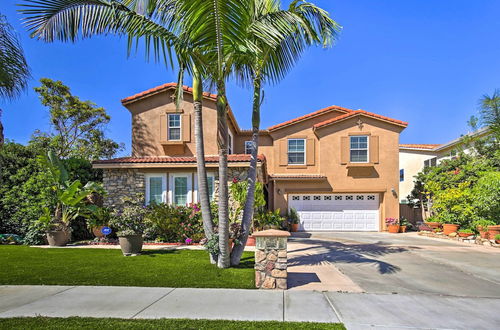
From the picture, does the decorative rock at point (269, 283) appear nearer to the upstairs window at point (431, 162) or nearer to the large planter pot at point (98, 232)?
the large planter pot at point (98, 232)

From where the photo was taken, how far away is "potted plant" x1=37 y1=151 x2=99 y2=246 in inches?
446

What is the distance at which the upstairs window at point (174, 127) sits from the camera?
50.8 feet

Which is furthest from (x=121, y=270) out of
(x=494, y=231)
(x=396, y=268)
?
(x=494, y=231)

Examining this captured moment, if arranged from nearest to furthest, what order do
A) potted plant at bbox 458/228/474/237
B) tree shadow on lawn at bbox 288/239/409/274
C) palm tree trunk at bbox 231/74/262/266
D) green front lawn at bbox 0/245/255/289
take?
green front lawn at bbox 0/245/255/289 < palm tree trunk at bbox 231/74/262/266 < tree shadow on lawn at bbox 288/239/409/274 < potted plant at bbox 458/228/474/237

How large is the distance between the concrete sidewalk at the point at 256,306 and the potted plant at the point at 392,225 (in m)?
12.1

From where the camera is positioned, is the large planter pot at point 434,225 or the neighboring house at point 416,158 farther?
the neighboring house at point 416,158

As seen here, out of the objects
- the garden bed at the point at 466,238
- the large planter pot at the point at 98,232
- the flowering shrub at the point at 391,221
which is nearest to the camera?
the large planter pot at the point at 98,232

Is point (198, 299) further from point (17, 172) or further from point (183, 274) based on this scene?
point (17, 172)

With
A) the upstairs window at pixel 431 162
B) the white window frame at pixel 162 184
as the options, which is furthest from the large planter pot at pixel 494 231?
the white window frame at pixel 162 184

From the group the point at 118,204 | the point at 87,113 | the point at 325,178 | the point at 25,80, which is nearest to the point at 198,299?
the point at 25,80

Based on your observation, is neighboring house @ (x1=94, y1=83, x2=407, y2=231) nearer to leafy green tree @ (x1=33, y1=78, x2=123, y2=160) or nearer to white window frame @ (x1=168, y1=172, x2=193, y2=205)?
white window frame @ (x1=168, y1=172, x2=193, y2=205)

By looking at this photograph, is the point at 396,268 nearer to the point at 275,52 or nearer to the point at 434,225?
the point at 275,52

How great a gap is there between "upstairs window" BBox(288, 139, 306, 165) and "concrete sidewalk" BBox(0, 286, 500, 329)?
13140mm

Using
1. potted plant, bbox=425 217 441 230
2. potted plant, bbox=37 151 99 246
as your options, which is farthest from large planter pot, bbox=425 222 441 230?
potted plant, bbox=37 151 99 246
